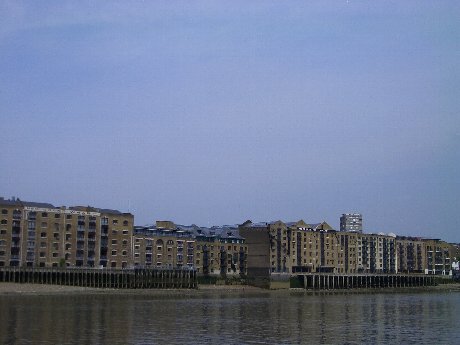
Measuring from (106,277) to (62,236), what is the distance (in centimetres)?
1432

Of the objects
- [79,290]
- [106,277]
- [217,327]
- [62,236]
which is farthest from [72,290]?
[217,327]

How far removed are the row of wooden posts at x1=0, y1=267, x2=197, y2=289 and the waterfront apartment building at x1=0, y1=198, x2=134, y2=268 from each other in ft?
19.0

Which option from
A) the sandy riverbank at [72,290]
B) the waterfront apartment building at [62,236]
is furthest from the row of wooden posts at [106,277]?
the waterfront apartment building at [62,236]

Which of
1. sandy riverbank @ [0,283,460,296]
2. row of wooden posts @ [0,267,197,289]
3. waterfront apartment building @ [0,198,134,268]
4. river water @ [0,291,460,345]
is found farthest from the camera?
waterfront apartment building @ [0,198,134,268]

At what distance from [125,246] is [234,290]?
3289cm

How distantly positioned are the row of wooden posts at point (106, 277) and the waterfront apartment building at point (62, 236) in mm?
5784

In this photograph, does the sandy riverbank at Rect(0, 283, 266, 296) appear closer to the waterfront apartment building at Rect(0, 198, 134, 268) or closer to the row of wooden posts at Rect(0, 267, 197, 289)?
the row of wooden posts at Rect(0, 267, 197, 289)

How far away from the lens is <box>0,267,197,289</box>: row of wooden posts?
151500mm

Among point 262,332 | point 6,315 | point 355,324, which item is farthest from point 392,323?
point 6,315

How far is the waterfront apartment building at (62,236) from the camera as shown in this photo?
158 m

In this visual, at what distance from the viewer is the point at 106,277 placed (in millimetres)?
164875

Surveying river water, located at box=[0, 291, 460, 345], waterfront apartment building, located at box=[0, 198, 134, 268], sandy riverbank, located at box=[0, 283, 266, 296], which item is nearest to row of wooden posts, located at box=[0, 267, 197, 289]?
sandy riverbank, located at box=[0, 283, 266, 296]

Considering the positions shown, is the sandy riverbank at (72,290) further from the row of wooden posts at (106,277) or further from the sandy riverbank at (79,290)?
the row of wooden posts at (106,277)

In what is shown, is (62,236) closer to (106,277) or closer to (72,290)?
(106,277)
